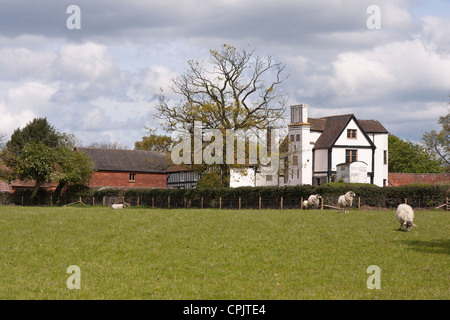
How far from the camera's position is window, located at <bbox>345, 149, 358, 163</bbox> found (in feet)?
275

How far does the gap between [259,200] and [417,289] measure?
3926 cm

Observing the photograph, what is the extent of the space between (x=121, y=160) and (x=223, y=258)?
78.5m

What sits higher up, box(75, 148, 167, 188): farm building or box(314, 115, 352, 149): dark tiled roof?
box(314, 115, 352, 149): dark tiled roof

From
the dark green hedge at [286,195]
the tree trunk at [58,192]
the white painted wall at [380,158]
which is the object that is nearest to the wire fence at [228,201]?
the dark green hedge at [286,195]

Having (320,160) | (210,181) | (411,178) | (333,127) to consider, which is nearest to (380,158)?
(333,127)

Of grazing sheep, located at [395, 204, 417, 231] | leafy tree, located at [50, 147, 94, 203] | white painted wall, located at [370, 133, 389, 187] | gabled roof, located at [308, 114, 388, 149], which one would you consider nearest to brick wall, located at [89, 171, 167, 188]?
leafy tree, located at [50, 147, 94, 203]

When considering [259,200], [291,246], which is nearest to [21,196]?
[259,200]

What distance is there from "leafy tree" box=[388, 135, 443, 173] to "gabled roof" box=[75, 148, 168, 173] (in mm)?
49996

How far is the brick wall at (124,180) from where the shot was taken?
302ft

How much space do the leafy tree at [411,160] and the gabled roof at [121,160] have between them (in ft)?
164

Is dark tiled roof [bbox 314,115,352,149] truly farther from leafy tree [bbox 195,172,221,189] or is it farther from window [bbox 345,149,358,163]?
leafy tree [bbox 195,172,221,189]

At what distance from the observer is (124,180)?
310 feet

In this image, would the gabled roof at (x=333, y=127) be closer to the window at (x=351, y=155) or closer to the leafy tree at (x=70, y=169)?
the window at (x=351, y=155)
